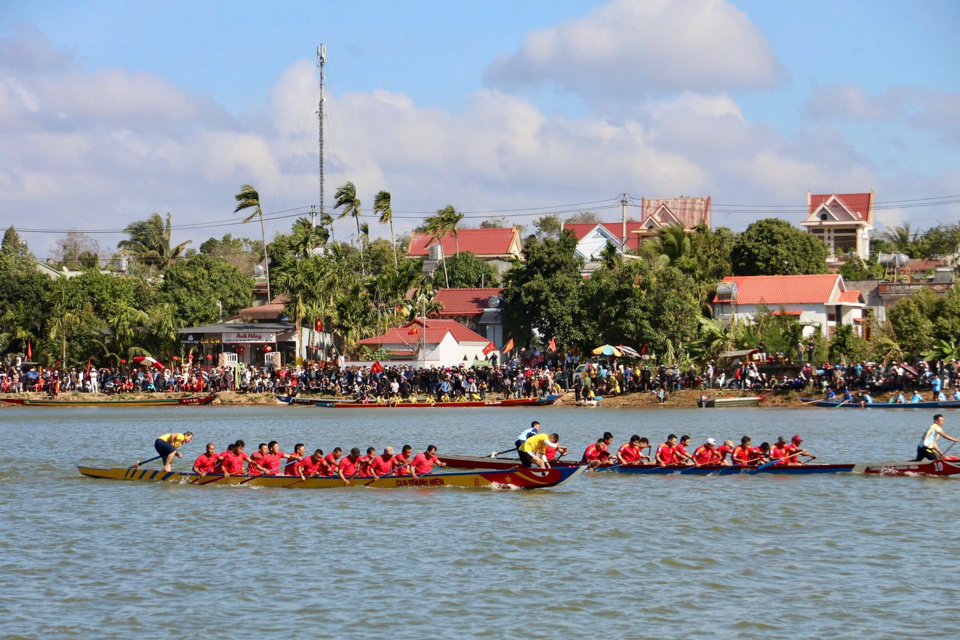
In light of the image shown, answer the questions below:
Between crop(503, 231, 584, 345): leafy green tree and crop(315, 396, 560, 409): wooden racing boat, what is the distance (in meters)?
7.69

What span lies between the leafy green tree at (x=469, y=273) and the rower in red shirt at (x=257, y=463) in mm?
52668

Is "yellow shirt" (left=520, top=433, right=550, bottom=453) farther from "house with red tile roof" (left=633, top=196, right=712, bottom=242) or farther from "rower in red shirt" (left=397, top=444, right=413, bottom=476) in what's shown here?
"house with red tile roof" (left=633, top=196, right=712, bottom=242)

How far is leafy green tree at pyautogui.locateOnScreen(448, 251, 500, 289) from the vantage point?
3071 inches

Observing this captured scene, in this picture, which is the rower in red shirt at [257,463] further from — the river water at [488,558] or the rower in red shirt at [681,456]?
the rower in red shirt at [681,456]

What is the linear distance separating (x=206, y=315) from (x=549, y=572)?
52.2 m

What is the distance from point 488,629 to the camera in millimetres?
13422

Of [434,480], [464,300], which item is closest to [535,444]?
[434,480]

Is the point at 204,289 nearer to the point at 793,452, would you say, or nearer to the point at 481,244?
the point at 481,244

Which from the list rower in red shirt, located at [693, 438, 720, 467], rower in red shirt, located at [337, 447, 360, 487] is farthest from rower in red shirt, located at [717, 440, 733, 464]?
rower in red shirt, located at [337, 447, 360, 487]

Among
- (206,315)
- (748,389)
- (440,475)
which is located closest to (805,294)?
(748,389)

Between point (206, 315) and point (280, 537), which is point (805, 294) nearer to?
point (206, 315)

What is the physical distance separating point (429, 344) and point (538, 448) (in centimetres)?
3416

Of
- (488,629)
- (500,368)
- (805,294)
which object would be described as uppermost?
(805,294)

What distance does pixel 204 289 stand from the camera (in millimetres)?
66375
